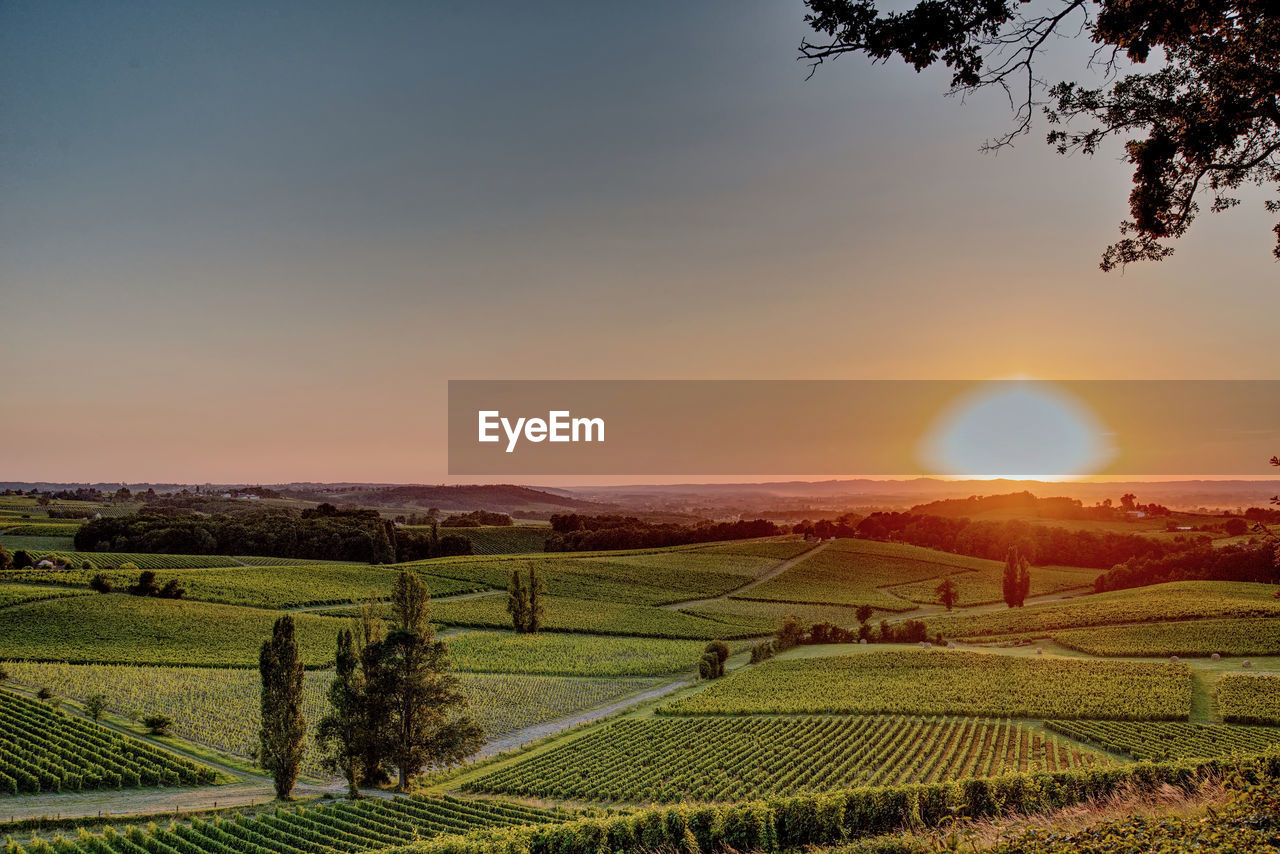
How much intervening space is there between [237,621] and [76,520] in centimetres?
9976

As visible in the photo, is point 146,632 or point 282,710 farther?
point 146,632

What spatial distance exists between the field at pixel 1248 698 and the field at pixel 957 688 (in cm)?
210

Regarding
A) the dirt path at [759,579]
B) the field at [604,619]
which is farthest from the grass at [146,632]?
the dirt path at [759,579]

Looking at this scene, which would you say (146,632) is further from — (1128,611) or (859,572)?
(1128,611)

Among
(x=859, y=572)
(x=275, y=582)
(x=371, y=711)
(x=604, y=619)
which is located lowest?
(x=604, y=619)

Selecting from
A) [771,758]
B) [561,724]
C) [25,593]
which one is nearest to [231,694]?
[561,724]

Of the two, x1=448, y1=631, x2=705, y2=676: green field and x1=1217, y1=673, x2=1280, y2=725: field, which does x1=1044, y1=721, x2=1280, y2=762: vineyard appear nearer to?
x1=1217, y1=673, x2=1280, y2=725: field

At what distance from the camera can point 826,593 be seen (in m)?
112

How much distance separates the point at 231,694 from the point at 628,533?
318ft

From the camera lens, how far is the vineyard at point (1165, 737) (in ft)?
127

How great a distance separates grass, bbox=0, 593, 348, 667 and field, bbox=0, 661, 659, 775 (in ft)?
9.21

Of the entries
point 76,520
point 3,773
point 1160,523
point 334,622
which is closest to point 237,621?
point 334,622

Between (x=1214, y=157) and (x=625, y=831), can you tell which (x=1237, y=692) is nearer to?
(x=625, y=831)

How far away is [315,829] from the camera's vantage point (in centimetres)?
2988
